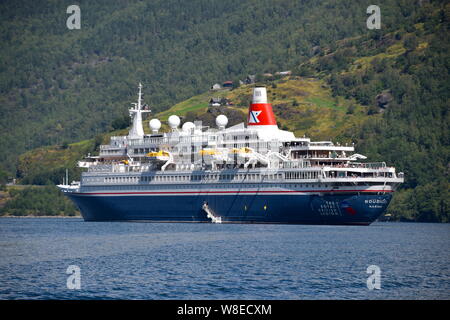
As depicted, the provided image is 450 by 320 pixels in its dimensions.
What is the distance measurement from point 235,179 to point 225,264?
154 ft

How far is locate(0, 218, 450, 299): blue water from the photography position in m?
48.9

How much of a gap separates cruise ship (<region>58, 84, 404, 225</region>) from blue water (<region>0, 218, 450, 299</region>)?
27.7ft

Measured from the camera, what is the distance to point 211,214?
110 metres

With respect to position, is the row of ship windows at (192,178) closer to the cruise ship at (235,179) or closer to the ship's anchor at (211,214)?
the cruise ship at (235,179)

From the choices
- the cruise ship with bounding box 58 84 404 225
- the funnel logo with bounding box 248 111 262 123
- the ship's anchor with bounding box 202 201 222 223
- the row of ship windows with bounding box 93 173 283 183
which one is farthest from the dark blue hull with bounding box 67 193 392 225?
the funnel logo with bounding box 248 111 262 123

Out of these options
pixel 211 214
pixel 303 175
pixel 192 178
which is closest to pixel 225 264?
pixel 303 175

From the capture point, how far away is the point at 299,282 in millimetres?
52156

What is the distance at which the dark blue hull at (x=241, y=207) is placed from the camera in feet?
322

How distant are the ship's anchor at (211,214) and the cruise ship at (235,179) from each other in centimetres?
8

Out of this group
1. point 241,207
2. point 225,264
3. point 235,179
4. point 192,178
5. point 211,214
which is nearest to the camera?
point 225,264

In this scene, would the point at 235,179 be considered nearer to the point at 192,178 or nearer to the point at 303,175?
the point at 192,178

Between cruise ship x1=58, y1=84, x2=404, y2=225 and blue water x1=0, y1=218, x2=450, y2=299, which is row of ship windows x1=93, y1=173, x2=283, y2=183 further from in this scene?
blue water x1=0, y1=218, x2=450, y2=299

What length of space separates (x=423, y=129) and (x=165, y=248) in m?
114

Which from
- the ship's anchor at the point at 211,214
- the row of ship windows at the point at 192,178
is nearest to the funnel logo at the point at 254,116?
the row of ship windows at the point at 192,178
